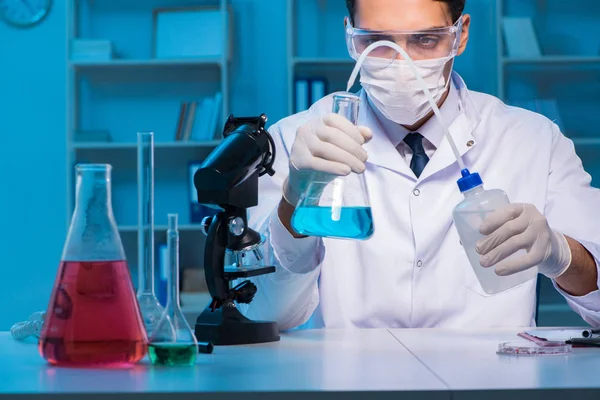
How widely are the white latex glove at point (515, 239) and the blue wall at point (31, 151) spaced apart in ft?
10.7

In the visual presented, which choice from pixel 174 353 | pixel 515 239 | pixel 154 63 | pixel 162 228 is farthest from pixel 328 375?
pixel 154 63

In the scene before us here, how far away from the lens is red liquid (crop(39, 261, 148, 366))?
95 centimetres

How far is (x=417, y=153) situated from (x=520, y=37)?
2.23 meters

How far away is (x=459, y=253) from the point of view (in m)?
1.77

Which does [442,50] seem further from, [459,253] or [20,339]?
[20,339]

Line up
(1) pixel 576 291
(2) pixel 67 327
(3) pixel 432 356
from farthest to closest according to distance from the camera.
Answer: (1) pixel 576 291 < (3) pixel 432 356 < (2) pixel 67 327

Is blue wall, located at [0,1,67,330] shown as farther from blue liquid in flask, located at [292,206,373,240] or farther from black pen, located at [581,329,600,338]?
black pen, located at [581,329,600,338]

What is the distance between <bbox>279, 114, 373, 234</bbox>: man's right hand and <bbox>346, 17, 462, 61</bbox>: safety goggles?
18.0 inches

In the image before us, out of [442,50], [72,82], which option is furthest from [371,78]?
[72,82]

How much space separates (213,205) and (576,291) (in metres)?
0.73

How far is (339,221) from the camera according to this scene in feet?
3.69

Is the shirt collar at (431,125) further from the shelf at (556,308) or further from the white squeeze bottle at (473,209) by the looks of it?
the shelf at (556,308)

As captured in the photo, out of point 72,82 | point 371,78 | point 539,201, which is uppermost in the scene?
point 72,82

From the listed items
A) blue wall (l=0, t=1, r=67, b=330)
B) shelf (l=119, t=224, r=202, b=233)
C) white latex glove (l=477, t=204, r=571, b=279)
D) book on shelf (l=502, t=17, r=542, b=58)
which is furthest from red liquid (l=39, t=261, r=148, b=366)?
blue wall (l=0, t=1, r=67, b=330)
